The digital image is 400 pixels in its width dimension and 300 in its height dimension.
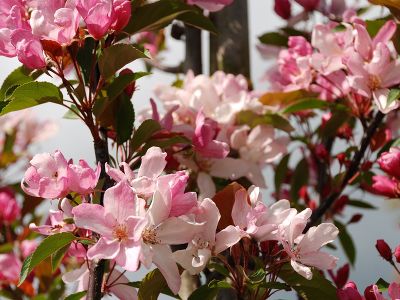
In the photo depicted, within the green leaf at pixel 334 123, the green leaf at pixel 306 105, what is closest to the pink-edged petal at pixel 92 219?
the green leaf at pixel 306 105

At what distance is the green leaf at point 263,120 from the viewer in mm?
2352

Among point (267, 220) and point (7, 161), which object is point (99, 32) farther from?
point (7, 161)

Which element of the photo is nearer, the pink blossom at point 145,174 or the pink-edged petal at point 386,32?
the pink blossom at point 145,174

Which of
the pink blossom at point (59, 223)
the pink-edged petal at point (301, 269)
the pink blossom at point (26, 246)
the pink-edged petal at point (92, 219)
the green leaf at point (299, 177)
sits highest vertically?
the pink-edged petal at point (92, 219)

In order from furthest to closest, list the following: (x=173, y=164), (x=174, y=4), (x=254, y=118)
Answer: (x=254, y=118)
(x=173, y=164)
(x=174, y=4)

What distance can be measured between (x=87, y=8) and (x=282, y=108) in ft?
3.49

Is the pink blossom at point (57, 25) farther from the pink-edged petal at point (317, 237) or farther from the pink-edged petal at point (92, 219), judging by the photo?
the pink-edged petal at point (317, 237)

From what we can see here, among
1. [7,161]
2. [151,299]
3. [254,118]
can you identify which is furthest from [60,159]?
[7,161]

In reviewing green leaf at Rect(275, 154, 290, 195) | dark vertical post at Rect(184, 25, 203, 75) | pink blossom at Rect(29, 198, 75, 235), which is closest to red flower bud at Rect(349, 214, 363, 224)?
green leaf at Rect(275, 154, 290, 195)

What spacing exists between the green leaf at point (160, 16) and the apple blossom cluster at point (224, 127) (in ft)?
0.88

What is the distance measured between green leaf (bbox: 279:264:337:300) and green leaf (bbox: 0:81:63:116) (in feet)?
1.78

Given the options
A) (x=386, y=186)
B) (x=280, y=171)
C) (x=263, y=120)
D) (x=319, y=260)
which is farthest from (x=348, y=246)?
(x=319, y=260)

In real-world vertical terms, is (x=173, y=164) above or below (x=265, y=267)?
below

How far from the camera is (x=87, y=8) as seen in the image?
149 cm
